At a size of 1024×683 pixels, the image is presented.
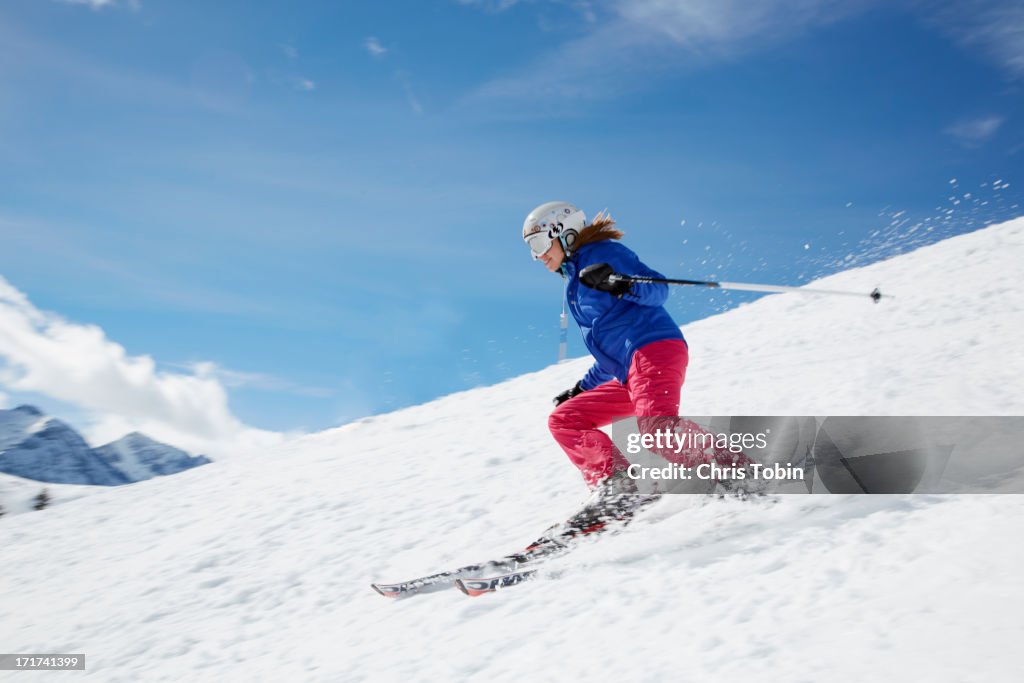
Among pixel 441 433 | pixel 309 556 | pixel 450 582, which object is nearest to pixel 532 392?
pixel 441 433

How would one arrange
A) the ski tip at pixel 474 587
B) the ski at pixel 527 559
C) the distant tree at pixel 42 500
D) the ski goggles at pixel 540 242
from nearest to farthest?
the ski tip at pixel 474 587 < the ski at pixel 527 559 < the ski goggles at pixel 540 242 < the distant tree at pixel 42 500

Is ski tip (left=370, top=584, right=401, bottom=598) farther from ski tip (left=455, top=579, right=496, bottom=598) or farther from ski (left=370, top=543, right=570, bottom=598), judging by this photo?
ski tip (left=455, top=579, right=496, bottom=598)

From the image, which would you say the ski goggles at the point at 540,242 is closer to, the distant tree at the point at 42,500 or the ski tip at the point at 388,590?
the ski tip at the point at 388,590

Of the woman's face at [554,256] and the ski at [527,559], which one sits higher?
the woman's face at [554,256]

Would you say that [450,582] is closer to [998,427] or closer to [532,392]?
[998,427]

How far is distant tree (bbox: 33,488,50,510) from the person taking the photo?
30.0 feet

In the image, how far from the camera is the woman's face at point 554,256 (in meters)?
4.55

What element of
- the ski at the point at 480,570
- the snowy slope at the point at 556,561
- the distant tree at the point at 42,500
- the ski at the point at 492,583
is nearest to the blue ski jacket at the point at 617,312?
the snowy slope at the point at 556,561

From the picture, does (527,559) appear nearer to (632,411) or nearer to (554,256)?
(632,411)

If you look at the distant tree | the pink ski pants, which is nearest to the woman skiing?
the pink ski pants

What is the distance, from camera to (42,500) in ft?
31.4

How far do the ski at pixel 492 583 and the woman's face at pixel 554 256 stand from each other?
2.04m

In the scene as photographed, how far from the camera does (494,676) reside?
2.74 meters

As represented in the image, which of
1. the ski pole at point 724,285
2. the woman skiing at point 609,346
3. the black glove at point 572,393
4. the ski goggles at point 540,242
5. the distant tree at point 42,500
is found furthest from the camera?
the distant tree at point 42,500
